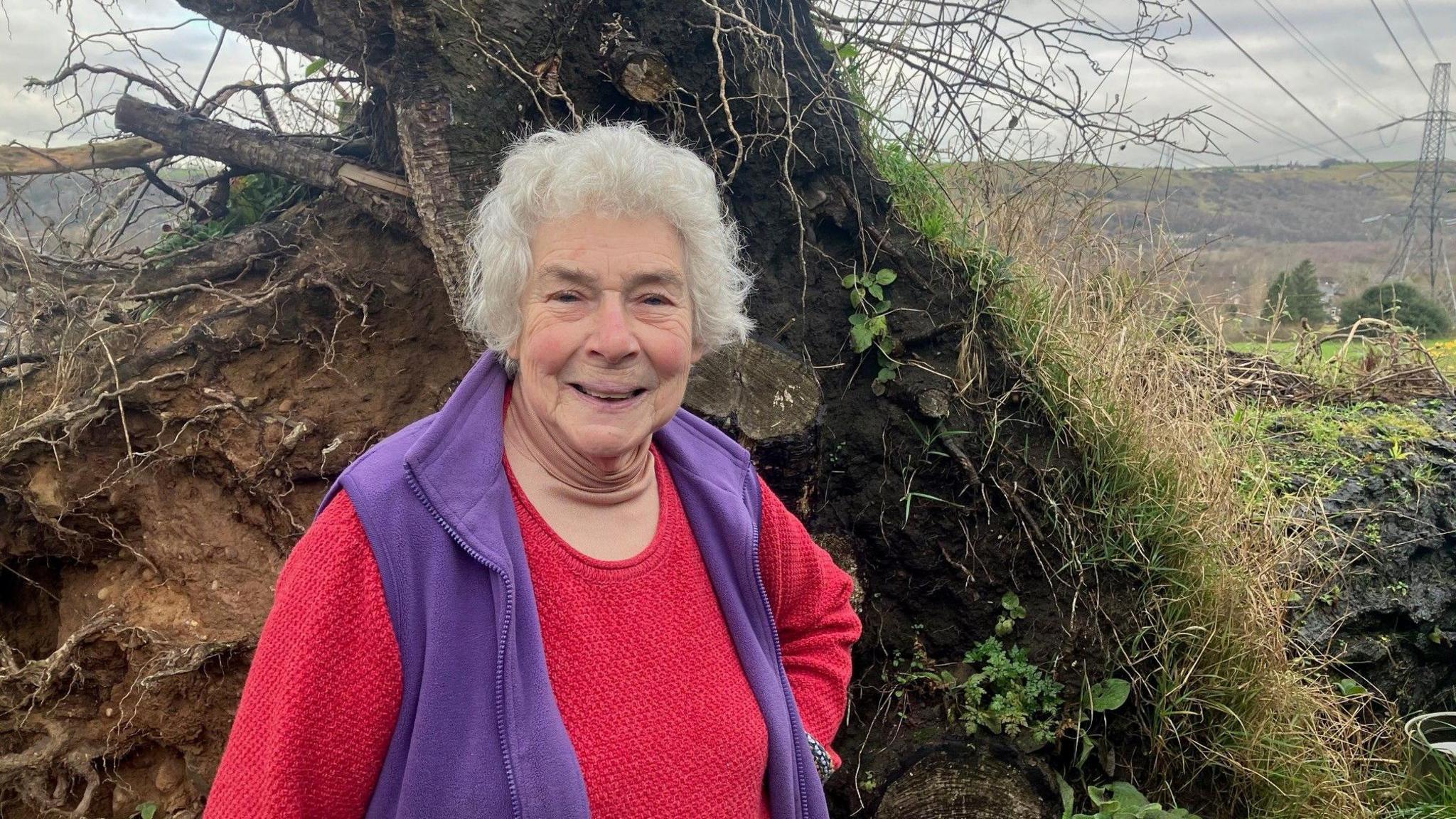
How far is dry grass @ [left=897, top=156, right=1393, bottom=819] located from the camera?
128 inches

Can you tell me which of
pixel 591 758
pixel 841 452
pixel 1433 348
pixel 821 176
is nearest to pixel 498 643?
pixel 591 758

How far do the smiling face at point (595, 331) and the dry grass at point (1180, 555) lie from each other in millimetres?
1889

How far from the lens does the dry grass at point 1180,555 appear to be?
324cm

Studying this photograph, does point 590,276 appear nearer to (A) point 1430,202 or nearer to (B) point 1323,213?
(A) point 1430,202

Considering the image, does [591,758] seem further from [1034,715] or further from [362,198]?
[362,198]

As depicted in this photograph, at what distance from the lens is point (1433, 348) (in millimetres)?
7203

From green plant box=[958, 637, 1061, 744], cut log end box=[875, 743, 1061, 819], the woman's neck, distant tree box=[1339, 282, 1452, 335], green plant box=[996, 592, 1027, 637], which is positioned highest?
distant tree box=[1339, 282, 1452, 335]

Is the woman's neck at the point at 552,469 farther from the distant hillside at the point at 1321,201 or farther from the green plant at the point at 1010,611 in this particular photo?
the distant hillside at the point at 1321,201

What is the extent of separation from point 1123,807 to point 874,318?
5.94 ft

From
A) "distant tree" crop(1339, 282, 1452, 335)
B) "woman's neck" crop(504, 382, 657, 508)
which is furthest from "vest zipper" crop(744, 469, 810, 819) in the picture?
"distant tree" crop(1339, 282, 1452, 335)

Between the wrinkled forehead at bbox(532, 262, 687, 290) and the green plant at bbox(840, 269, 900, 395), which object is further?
the green plant at bbox(840, 269, 900, 395)

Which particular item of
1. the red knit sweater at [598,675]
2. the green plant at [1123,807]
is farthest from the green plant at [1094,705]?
the red knit sweater at [598,675]

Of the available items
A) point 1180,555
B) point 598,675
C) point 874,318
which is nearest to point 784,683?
point 598,675

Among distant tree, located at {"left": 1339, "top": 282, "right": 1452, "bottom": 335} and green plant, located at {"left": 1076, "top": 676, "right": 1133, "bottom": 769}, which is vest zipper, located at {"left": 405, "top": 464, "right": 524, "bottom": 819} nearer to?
green plant, located at {"left": 1076, "top": 676, "right": 1133, "bottom": 769}
